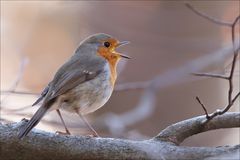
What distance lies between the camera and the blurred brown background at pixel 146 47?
5.06 m

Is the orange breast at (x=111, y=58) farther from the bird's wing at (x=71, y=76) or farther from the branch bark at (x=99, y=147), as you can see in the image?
the branch bark at (x=99, y=147)

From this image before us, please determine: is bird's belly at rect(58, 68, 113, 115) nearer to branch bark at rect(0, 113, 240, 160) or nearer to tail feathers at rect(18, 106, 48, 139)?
tail feathers at rect(18, 106, 48, 139)

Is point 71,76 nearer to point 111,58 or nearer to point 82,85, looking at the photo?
point 82,85

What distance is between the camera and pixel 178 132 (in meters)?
2.67

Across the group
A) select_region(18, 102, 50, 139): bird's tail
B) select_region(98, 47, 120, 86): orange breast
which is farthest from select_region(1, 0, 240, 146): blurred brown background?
select_region(18, 102, 50, 139): bird's tail

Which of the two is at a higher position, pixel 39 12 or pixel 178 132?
pixel 178 132

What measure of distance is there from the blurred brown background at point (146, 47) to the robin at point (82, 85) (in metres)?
0.49

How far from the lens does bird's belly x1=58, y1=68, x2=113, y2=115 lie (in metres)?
3.23

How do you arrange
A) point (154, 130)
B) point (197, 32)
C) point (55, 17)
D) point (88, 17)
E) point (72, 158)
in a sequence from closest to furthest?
point (72, 158) < point (154, 130) < point (197, 32) < point (88, 17) < point (55, 17)

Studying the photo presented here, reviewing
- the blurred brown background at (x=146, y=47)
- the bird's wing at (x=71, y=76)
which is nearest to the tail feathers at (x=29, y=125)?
the bird's wing at (x=71, y=76)

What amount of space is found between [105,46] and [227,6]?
2.36 metres

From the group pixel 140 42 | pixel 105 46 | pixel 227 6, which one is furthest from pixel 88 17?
pixel 105 46

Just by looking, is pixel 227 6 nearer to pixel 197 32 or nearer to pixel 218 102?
pixel 197 32

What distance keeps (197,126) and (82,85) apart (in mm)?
907
